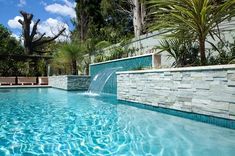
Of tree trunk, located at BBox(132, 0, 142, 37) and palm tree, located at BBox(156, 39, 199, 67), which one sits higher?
tree trunk, located at BBox(132, 0, 142, 37)

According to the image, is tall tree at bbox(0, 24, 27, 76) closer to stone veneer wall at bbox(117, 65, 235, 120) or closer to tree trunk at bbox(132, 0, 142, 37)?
tree trunk at bbox(132, 0, 142, 37)

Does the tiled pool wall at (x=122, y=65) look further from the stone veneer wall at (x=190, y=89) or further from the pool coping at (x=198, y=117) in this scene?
the pool coping at (x=198, y=117)

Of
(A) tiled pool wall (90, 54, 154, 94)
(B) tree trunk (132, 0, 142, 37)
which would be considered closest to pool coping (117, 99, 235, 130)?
(A) tiled pool wall (90, 54, 154, 94)

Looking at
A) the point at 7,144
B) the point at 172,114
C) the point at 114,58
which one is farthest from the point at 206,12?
the point at 114,58

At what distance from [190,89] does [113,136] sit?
94.8 inches

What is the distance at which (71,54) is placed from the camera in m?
18.5

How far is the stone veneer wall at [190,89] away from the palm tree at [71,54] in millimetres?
9222

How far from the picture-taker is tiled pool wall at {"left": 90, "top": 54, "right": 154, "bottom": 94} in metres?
11.3

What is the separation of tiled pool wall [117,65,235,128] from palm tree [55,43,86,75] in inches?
370

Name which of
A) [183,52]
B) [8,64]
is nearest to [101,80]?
[183,52]

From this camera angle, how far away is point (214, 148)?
168 inches

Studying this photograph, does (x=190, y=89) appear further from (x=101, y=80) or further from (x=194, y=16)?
(x=101, y=80)

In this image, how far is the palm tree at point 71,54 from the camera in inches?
719

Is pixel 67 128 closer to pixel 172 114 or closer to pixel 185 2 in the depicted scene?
pixel 172 114
